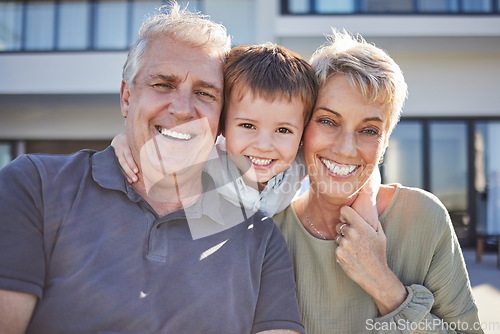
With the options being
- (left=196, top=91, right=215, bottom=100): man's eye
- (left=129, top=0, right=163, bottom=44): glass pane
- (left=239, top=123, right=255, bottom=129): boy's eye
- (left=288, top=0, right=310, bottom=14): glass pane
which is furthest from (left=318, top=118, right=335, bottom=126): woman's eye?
(left=129, top=0, right=163, bottom=44): glass pane

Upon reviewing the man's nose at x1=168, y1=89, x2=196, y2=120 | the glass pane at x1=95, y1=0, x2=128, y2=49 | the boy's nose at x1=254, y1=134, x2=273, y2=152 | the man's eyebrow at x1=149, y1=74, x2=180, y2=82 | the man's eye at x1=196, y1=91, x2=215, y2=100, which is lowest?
the boy's nose at x1=254, y1=134, x2=273, y2=152

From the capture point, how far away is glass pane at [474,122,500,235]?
8992 millimetres

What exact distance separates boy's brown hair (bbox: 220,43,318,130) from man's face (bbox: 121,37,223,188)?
0.58 ft

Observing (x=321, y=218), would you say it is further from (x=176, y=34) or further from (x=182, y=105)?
(x=176, y=34)

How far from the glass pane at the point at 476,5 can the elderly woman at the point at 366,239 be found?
25.9 ft

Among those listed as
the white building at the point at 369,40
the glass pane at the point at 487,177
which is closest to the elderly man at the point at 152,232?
the white building at the point at 369,40

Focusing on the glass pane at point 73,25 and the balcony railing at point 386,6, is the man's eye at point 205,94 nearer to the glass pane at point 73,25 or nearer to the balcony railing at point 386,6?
the balcony railing at point 386,6

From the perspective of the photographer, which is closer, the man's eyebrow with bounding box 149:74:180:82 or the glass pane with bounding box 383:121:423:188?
the man's eyebrow with bounding box 149:74:180:82

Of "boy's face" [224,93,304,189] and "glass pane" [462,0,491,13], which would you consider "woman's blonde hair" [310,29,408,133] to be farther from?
"glass pane" [462,0,491,13]

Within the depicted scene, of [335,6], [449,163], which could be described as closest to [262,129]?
[335,6]

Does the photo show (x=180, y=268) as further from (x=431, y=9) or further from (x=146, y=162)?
(x=431, y=9)

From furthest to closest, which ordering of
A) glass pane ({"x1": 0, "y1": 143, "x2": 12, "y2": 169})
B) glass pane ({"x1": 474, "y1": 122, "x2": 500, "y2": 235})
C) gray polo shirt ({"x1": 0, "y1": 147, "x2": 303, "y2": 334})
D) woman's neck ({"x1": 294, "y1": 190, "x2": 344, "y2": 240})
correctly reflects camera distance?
glass pane ({"x1": 0, "y1": 143, "x2": 12, "y2": 169}) < glass pane ({"x1": 474, "y1": 122, "x2": 500, "y2": 235}) < woman's neck ({"x1": 294, "y1": 190, "x2": 344, "y2": 240}) < gray polo shirt ({"x1": 0, "y1": 147, "x2": 303, "y2": 334})

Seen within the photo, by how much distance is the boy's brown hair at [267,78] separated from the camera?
1886 mm

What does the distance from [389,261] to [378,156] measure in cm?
47
